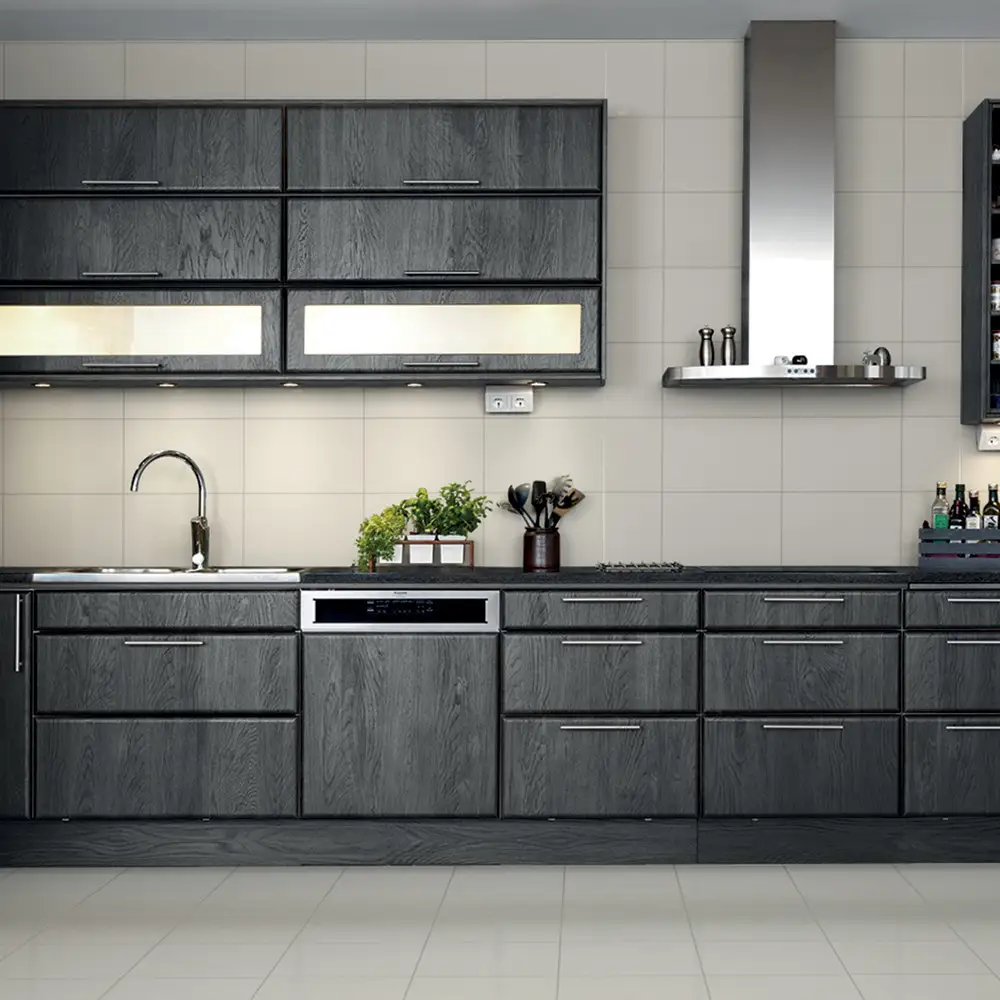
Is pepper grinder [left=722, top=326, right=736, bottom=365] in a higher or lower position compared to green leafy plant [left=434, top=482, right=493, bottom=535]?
higher

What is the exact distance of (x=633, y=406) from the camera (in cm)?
436

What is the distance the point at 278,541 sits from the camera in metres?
4.38

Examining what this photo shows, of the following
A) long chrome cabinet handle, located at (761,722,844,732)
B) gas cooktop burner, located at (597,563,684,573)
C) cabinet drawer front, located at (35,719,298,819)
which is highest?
gas cooktop burner, located at (597,563,684,573)

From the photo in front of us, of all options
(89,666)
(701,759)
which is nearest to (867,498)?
(701,759)

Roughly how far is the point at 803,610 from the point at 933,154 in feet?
5.82

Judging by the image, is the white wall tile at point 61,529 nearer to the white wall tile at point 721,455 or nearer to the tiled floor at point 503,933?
the tiled floor at point 503,933

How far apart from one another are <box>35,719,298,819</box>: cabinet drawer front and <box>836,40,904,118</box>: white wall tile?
2874 millimetres

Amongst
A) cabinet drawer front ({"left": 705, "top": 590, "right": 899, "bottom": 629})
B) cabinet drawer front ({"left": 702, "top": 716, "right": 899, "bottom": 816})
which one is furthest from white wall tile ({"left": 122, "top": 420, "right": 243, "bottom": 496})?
cabinet drawer front ({"left": 702, "top": 716, "right": 899, "bottom": 816})

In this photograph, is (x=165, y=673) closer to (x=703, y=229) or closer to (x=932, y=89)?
(x=703, y=229)

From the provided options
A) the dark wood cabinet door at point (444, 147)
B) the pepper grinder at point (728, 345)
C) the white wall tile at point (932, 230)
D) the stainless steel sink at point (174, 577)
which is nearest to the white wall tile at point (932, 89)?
the white wall tile at point (932, 230)

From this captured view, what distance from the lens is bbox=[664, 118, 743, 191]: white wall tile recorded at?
432 centimetres

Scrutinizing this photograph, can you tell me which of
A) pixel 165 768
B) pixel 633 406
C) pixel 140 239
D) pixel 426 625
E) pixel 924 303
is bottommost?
pixel 165 768

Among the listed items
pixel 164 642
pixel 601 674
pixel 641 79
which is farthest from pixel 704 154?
pixel 164 642

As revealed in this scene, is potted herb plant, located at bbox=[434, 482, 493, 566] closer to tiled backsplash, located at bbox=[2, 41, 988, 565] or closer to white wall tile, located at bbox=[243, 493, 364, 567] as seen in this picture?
tiled backsplash, located at bbox=[2, 41, 988, 565]
